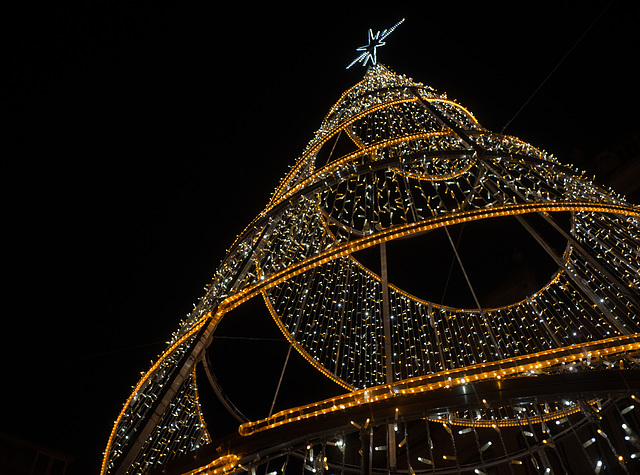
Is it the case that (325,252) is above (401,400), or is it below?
above

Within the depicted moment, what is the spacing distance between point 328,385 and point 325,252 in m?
9.00

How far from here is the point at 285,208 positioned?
5449 millimetres

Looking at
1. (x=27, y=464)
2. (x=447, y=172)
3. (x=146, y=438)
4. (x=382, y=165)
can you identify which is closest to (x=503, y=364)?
(x=382, y=165)

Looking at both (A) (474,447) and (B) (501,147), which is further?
(A) (474,447)

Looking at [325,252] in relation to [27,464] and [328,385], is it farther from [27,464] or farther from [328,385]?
[27,464]

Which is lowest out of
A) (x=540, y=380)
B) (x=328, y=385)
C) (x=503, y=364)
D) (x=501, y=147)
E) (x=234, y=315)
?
(x=540, y=380)

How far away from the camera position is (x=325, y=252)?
14.2ft

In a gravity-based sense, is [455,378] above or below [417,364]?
below

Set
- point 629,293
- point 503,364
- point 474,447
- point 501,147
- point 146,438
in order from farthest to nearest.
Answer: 1. point 474,447
2. point 501,147
3. point 629,293
4. point 146,438
5. point 503,364

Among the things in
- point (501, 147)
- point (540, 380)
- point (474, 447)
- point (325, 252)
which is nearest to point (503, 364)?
point (540, 380)

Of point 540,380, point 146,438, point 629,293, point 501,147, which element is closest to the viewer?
point 540,380

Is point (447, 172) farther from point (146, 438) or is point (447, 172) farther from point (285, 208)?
point (146, 438)

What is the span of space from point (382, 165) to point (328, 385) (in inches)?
348

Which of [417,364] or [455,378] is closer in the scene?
[455,378]
